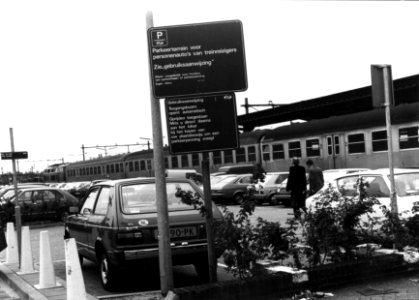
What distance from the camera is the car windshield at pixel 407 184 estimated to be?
384 inches

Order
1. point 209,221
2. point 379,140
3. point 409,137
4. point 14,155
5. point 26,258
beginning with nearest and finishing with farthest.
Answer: point 209,221 → point 26,258 → point 14,155 → point 409,137 → point 379,140

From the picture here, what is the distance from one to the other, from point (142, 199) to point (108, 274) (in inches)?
43.5

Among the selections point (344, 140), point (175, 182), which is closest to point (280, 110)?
point (344, 140)

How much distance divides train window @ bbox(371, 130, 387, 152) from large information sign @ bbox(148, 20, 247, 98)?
61.8 ft

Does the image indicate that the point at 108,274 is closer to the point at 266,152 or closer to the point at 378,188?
the point at 378,188

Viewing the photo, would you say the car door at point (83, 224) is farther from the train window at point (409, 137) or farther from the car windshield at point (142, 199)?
the train window at point (409, 137)

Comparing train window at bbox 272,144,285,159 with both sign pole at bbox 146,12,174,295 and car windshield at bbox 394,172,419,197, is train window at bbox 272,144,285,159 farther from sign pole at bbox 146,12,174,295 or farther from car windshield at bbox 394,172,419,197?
sign pole at bbox 146,12,174,295

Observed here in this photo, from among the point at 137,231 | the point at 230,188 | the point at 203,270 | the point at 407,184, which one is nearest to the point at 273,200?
the point at 230,188

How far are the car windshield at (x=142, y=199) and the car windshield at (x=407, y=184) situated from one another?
424cm

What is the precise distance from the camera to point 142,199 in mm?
7641

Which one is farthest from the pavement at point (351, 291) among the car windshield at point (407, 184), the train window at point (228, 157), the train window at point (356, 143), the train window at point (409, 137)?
the train window at point (228, 157)

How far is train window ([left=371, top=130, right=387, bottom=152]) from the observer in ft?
76.4

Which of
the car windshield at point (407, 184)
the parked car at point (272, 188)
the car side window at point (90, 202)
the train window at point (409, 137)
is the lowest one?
the parked car at point (272, 188)

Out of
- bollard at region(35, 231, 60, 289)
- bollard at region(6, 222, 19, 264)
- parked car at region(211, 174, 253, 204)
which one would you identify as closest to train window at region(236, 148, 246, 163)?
parked car at region(211, 174, 253, 204)
